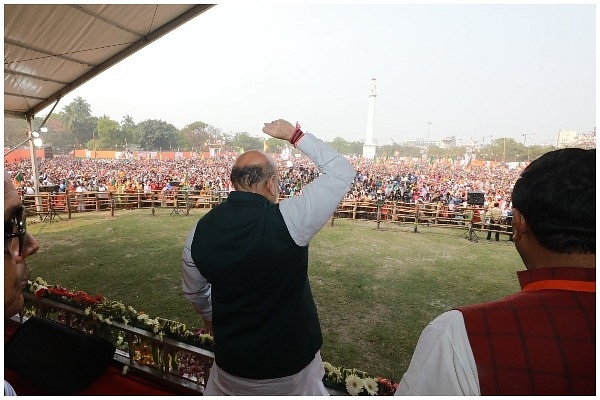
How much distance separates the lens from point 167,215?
12.1 m

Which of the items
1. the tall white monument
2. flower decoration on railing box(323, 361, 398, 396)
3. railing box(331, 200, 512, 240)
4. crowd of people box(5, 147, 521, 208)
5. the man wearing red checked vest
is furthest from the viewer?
the tall white monument

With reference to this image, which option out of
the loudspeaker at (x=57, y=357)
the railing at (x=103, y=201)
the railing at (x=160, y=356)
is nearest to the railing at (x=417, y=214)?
the railing at (x=103, y=201)

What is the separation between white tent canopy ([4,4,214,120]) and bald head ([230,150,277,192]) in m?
4.95

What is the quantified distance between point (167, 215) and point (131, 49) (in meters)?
6.18

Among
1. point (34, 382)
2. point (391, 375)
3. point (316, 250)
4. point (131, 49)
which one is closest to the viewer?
point (34, 382)

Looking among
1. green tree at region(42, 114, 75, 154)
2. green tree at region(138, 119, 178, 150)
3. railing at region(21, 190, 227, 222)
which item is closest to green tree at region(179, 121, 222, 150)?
green tree at region(138, 119, 178, 150)

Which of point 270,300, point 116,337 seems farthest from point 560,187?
point 116,337

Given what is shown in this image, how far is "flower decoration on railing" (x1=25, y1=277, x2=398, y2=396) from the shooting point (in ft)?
5.49

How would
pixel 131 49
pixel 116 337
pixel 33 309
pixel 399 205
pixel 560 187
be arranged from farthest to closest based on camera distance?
pixel 399 205, pixel 131 49, pixel 33 309, pixel 116 337, pixel 560 187

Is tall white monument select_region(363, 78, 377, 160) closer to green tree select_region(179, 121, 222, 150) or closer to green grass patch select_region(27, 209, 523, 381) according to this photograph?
green tree select_region(179, 121, 222, 150)

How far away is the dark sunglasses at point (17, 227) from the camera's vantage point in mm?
814

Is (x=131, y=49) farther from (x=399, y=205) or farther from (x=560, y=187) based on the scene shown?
(x=399, y=205)

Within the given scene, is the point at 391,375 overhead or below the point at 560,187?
below

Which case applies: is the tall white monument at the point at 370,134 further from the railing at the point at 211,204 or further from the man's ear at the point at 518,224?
the man's ear at the point at 518,224
